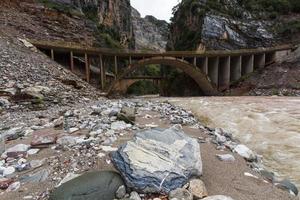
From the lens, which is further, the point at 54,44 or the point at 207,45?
the point at 207,45

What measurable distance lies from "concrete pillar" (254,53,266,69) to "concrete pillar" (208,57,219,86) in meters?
6.42

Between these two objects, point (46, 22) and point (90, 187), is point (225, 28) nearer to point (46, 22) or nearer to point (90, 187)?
point (46, 22)

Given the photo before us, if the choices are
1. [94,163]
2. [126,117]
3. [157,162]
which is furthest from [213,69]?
[157,162]

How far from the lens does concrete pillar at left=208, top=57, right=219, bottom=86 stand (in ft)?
123

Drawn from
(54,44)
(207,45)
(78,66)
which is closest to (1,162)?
(54,44)

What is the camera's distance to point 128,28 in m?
70.5

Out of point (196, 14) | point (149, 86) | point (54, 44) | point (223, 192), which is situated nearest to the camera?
point (223, 192)

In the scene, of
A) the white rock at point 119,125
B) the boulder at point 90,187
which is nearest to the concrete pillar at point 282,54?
the white rock at point 119,125

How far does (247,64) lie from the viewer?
3869 centimetres

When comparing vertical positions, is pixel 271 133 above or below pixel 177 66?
below

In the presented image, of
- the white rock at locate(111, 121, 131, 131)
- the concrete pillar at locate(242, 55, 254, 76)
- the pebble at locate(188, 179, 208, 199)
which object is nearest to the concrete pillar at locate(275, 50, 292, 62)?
the concrete pillar at locate(242, 55, 254, 76)

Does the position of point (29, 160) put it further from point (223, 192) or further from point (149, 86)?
point (149, 86)

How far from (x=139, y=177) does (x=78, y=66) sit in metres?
24.3

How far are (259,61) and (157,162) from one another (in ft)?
127
